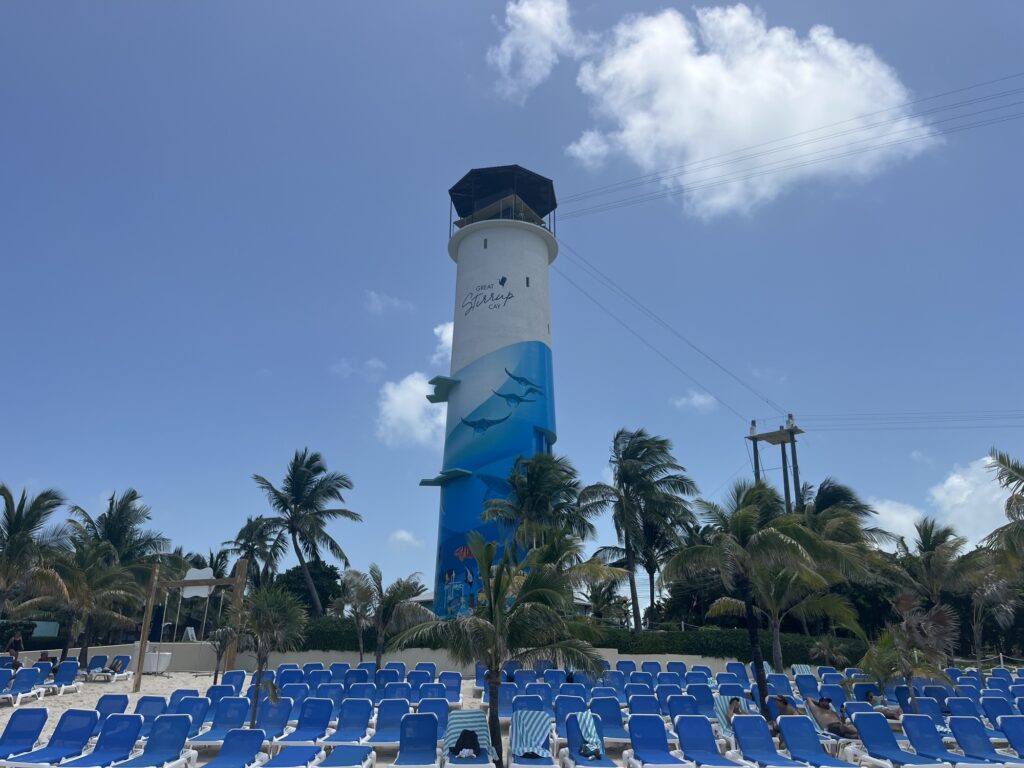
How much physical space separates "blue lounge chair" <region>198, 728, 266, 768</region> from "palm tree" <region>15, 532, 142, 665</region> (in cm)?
1462

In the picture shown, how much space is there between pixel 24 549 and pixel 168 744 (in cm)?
1387

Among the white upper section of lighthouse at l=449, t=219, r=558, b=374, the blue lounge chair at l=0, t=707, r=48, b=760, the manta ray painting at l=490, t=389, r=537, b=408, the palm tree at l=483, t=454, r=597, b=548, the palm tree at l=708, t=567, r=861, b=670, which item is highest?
the white upper section of lighthouse at l=449, t=219, r=558, b=374

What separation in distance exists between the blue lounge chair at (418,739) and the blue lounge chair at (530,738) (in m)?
1.10

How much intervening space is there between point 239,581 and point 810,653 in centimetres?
1715

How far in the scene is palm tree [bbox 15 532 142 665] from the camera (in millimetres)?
22609

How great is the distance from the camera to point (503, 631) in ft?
36.4

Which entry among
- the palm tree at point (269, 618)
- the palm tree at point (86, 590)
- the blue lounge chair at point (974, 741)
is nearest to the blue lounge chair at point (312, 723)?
the palm tree at point (269, 618)

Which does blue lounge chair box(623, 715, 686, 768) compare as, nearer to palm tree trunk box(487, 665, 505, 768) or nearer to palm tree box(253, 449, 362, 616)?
palm tree trunk box(487, 665, 505, 768)

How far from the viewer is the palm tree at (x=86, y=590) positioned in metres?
22.6

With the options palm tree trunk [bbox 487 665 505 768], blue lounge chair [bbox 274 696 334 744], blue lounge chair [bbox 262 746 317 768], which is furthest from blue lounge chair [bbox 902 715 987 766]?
blue lounge chair [bbox 274 696 334 744]

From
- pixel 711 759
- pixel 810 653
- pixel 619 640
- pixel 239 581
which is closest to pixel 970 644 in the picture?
pixel 810 653

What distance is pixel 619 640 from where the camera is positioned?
24703 millimetres

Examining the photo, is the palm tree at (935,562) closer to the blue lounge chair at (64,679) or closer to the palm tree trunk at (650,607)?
the palm tree trunk at (650,607)

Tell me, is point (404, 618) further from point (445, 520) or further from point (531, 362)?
point (531, 362)
